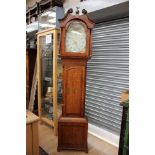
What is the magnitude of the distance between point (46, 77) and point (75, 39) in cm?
134

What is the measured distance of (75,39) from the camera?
2.31 m

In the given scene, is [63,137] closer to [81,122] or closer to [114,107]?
[81,122]

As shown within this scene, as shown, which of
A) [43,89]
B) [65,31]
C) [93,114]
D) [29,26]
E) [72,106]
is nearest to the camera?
[65,31]

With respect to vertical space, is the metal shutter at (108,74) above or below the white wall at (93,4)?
below

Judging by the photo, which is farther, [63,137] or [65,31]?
[63,137]

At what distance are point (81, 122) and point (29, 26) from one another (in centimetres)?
291

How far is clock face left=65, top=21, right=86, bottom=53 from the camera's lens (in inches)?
90.5

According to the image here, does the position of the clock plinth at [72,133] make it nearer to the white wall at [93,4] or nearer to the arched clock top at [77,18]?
the arched clock top at [77,18]

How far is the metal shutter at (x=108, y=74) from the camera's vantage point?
8.48 ft

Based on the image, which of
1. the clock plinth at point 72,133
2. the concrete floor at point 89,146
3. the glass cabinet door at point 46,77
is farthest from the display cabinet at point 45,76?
the clock plinth at point 72,133

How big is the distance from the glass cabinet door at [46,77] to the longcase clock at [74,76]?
0.93 meters
